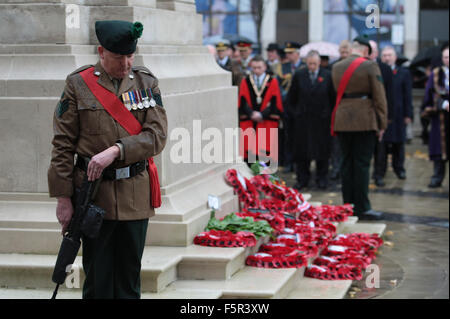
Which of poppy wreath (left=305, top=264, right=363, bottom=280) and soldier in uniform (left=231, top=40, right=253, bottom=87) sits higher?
soldier in uniform (left=231, top=40, right=253, bottom=87)

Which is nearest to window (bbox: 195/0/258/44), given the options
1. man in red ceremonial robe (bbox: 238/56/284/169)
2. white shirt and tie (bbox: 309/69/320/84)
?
white shirt and tie (bbox: 309/69/320/84)

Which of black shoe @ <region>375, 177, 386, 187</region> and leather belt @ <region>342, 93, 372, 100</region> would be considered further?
black shoe @ <region>375, 177, 386, 187</region>

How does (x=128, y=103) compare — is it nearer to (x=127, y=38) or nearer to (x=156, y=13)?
(x=127, y=38)

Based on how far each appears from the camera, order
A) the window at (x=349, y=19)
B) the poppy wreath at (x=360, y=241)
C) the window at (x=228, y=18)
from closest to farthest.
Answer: the poppy wreath at (x=360, y=241), the window at (x=349, y=19), the window at (x=228, y=18)

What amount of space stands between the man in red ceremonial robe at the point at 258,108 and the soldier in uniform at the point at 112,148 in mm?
7823

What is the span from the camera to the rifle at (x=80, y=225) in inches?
209

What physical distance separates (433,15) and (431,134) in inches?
1255

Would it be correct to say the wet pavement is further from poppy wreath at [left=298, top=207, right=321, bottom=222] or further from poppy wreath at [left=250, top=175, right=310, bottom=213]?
poppy wreath at [left=250, top=175, right=310, bottom=213]

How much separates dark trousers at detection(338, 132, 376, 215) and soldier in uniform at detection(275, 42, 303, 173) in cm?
343

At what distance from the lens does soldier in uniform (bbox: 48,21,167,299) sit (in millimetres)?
5414

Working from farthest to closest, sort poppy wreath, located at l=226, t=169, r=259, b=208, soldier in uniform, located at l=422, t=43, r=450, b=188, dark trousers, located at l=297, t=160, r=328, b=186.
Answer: dark trousers, located at l=297, t=160, r=328, b=186, soldier in uniform, located at l=422, t=43, r=450, b=188, poppy wreath, located at l=226, t=169, r=259, b=208

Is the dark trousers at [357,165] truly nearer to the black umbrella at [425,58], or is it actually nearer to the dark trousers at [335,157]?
the dark trousers at [335,157]

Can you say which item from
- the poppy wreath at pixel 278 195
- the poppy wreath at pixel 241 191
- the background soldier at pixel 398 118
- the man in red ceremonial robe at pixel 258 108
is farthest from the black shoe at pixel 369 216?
the background soldier at pixel 398 118

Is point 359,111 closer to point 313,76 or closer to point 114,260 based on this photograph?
point 313,76
